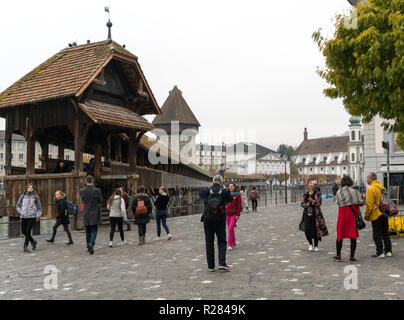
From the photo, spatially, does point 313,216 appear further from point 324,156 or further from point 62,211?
point 324,156

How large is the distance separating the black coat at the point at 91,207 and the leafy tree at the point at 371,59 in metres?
7.36

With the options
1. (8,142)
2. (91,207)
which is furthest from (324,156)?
(91,207)

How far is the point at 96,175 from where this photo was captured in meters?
21.2

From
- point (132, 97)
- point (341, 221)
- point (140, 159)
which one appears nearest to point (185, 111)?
point (140, 159)

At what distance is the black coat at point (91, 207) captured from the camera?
440 inches

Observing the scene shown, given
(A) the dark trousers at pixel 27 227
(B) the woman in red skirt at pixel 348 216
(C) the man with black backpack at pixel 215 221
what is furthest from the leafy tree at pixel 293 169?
(C) the man with black backpack at pixel 215 221

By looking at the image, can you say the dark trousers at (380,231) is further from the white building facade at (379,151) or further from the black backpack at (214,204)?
the white building facade at (379,151)

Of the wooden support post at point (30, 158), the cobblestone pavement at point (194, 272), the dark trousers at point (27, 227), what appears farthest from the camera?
the wooden support post at point (30, 158)

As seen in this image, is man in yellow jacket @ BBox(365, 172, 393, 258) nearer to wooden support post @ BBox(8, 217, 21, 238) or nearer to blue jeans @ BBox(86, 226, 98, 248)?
blue jeans @ BBox(86, 226, 98, 248)

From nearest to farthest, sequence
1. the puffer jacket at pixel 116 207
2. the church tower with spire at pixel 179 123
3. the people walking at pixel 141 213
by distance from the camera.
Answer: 1. the puffer jacket at pixel 116 207
2. the people walking at pixel 141 213
3. the church tower with spire at pixel 179 123

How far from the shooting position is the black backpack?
8.30 metres

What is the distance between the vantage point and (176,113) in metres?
75.1
